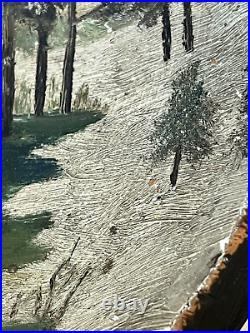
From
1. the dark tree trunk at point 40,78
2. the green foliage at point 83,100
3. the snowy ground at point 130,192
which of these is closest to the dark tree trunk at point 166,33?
the snowy ground at point 130,192

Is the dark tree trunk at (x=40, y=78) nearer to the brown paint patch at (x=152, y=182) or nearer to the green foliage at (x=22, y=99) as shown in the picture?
the green foliage at (x=22, y=99)

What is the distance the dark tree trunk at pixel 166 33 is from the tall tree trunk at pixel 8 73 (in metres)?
0.44

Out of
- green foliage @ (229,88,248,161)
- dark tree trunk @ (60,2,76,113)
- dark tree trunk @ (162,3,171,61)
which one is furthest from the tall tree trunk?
green foliage @ (229,88,248,161)

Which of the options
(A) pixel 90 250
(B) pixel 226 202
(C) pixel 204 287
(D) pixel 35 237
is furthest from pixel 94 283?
(B) pixel 226 202

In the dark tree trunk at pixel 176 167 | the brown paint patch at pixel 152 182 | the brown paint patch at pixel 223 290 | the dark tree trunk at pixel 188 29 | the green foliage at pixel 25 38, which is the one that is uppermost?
the dark tree trunk at pixel 188 29

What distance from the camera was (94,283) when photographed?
1710 mm

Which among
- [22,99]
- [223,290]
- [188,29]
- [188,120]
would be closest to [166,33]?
[188,29]

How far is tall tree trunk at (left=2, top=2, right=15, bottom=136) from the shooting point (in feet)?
5.48

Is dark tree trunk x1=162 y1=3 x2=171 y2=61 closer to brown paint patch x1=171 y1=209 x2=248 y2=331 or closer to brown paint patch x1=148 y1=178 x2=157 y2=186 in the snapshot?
brown paint patch x1=148 y1=178 x2=157 y2=186

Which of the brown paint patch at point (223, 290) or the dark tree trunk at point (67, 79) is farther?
the dark tree trunk at point (67, 79)

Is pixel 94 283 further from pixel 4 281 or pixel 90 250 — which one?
pixel 4 281

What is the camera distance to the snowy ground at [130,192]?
5.41 feet

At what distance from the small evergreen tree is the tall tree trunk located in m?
0.45

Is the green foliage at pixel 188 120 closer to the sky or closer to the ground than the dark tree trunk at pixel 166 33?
closer to the ground
